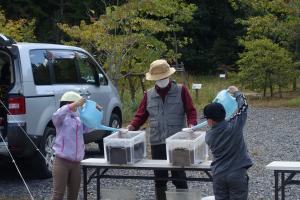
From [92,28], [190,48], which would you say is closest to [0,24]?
[92,28]

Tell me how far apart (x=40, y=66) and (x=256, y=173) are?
134 inches

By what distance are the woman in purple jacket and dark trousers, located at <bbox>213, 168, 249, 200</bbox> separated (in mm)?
1621

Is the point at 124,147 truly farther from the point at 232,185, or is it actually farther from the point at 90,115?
the point at 232,185

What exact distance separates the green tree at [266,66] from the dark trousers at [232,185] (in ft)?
55.0

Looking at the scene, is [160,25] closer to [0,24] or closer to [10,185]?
[0,24]

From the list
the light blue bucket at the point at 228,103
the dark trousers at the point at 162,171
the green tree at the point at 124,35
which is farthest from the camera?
the green tree at the point at 124,35

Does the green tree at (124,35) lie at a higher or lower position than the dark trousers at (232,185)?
higher

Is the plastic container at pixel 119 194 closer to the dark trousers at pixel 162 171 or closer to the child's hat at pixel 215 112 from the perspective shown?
the dark trousers at pixel 162 171

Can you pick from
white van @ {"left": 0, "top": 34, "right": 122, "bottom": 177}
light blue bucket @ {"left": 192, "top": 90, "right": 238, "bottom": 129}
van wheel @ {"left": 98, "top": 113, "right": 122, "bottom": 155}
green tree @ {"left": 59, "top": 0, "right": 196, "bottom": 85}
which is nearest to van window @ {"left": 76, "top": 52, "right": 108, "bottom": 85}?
white van @ {"left": 0, "top": 34, "right": 122, "bottom": 177}

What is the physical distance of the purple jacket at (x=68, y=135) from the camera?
Result: 5.95 m

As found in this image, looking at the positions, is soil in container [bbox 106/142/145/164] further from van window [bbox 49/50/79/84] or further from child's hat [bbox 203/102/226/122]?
van window [bbox 49/50/79/84]

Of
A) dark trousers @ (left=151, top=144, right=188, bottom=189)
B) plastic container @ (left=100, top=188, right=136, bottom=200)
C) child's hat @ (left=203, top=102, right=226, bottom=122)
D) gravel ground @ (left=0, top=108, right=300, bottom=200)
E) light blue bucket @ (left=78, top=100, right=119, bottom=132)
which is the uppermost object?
child's hat @ (left=203, top=102, right=226, bottom=122)

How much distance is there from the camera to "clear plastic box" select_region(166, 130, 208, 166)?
5606 mm

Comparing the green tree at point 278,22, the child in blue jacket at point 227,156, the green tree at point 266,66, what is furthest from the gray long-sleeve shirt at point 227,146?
the green tree at point 278,22
